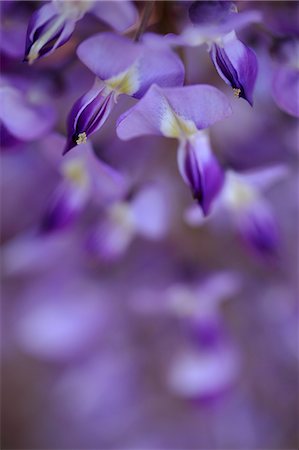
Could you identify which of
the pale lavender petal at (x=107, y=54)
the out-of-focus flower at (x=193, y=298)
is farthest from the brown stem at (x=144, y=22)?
the out-of-focus flower at (x=193, y=298)

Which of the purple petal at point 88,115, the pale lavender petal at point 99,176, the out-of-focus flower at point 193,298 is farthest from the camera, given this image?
the out-of-focus flower at point 193,298

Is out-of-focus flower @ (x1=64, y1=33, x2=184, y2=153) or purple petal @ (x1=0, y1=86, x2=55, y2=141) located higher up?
out-of-focus flower @ (x1=64, y1=33, x2=184, y2=153)

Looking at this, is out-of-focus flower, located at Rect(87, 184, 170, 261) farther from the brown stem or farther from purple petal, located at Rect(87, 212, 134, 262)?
the brown stem

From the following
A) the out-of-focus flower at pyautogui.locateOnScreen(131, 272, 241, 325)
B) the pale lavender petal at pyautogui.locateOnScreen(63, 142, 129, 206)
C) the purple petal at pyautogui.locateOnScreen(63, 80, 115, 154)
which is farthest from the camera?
the out-of-focus flower at pyautogui.locateOnScreen(131, 272, 241, 325)

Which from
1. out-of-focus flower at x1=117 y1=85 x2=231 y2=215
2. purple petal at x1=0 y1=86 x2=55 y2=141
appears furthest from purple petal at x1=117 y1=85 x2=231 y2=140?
purple petal at x1=0 y1=86 x2=55 y2=141

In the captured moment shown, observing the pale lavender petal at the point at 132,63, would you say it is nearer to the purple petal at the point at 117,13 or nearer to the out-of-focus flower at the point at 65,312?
the purple petal at the point at 117,13

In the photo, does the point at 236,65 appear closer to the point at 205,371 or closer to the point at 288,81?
the point at 288,81

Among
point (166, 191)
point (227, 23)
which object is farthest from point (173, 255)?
point (227, 23)
